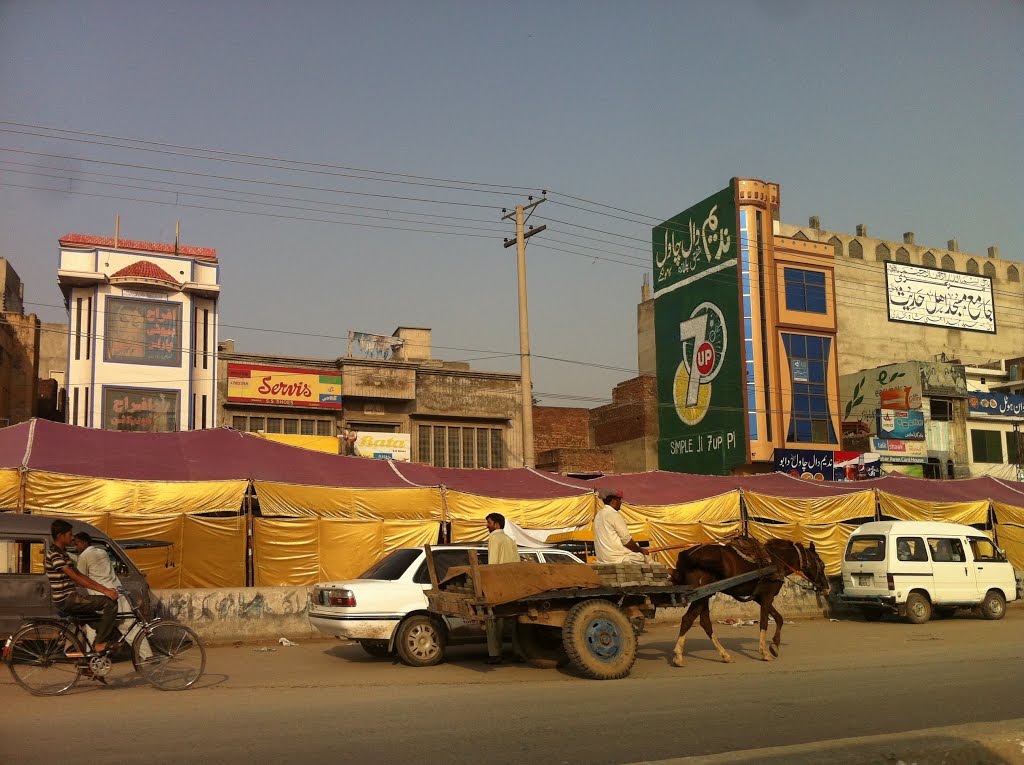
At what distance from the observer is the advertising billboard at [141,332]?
34906mm

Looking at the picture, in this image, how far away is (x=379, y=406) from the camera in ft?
123

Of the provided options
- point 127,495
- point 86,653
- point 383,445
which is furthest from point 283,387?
point 86,653

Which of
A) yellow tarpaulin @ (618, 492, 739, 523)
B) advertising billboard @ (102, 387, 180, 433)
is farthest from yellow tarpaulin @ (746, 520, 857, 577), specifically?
advertising billboard @ (102, 387, 180, 433)

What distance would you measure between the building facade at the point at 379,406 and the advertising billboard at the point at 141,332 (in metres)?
1.98

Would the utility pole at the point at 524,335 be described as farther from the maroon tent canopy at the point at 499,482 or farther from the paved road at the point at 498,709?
the paved road at the point at 498,709

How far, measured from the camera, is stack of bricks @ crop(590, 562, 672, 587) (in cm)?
1167

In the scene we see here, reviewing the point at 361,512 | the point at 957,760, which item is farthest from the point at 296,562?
the point at 957,760

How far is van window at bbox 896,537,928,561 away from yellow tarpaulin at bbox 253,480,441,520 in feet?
33.3

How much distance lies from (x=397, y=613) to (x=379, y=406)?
2512 centimetres

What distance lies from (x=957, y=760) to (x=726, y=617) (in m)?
14.7

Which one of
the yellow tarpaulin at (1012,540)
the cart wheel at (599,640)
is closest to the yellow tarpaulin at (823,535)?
the yellow tarpaulin at (1012,540)

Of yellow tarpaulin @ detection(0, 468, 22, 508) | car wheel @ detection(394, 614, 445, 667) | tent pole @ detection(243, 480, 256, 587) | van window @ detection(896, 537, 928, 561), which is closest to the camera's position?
car wheel @ detection(394, 614, 445, 667)

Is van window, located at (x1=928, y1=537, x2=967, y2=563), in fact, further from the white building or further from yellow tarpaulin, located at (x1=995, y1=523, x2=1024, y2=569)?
the white building

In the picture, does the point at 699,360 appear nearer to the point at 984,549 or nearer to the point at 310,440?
the point at 310,440
